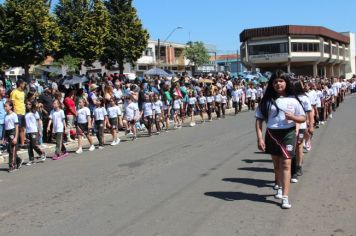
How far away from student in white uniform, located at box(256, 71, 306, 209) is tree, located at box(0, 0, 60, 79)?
21589 millimetres

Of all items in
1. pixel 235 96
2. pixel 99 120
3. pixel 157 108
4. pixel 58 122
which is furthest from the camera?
pixel 235 96

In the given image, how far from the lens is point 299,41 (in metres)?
85.6

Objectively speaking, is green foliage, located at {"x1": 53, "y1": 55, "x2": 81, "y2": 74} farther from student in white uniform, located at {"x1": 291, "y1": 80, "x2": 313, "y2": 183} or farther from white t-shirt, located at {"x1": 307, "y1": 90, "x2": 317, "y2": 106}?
student in white uniform, located at {"x1": 291, "y1": 80, "x2": 313, "y2": 183}

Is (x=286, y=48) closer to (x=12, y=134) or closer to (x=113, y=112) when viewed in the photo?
(x=113, y=112)

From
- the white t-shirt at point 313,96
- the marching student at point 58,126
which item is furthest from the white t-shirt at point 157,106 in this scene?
the white t-shirt at point 313,96

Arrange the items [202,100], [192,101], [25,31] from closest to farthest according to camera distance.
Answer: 1. [192,101]
2. [202,100]
3. [25,31]

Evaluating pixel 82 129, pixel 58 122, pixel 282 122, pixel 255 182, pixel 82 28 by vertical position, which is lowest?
pixel 255 182

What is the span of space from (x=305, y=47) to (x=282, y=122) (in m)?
83.7

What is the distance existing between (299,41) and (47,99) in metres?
75.4

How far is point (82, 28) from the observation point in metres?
34.0

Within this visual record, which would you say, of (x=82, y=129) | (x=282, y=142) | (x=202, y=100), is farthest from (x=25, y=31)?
(x=282, y=142)

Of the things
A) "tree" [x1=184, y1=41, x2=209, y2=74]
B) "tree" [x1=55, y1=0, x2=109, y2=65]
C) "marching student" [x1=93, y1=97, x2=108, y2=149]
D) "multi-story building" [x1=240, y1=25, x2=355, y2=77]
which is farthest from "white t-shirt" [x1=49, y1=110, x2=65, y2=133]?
"multi-story building" [x1=240, y1=25, x2=355, y2=77]

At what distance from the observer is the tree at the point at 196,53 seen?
7975 cm

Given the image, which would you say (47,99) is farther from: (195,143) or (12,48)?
(12,48)
